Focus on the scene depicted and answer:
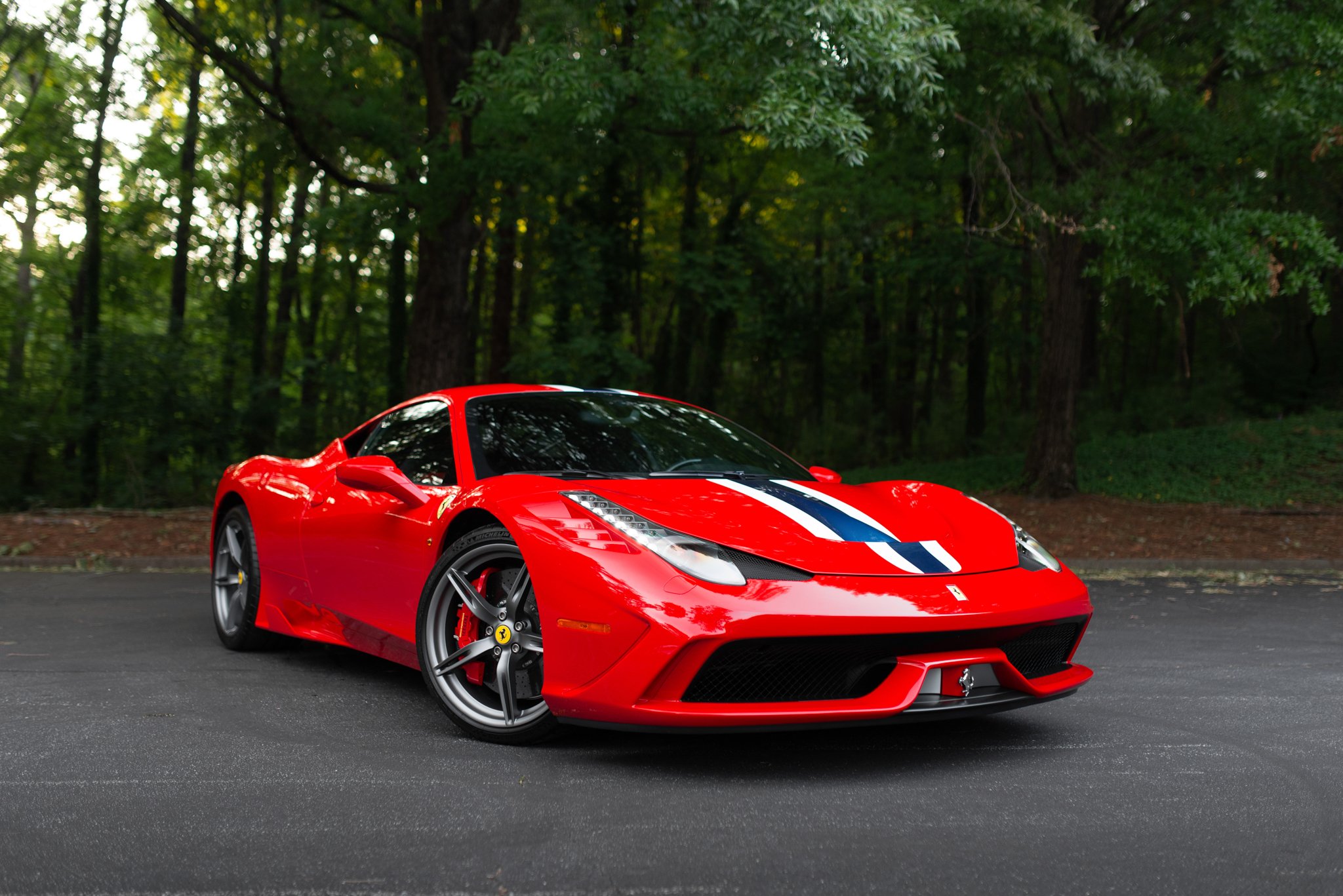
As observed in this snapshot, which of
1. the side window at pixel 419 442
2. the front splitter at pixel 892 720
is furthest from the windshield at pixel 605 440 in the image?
the front splitter at pixel 892 720

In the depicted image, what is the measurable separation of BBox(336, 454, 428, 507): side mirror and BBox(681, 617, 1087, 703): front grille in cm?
158

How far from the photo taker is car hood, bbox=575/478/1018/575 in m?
3.70

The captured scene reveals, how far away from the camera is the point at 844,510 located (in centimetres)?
418

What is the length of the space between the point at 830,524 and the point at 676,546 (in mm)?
645

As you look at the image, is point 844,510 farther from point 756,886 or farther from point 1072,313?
point 1072,313

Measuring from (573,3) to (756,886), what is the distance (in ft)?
36.3

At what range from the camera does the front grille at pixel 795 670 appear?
3.43m

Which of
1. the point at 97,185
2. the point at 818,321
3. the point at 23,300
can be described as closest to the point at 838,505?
the point at 97,185

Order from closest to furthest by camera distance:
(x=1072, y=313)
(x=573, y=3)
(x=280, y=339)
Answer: (x=573, y=3) → (x=1072, y=313) → (x=280, y=339)

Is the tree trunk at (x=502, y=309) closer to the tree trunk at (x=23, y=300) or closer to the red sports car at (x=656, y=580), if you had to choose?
the tree trunk at (x=23, y=300)

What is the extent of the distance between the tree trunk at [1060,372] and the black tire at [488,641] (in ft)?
42.1

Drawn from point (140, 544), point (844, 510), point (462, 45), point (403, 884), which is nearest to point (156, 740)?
point (403, 884)

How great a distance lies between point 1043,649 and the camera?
13.1ft

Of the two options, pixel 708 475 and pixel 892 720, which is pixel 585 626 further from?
pixel 708 475
